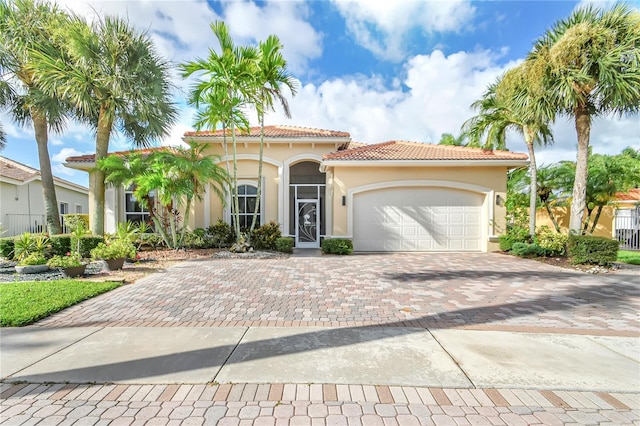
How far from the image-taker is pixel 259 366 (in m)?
3.19

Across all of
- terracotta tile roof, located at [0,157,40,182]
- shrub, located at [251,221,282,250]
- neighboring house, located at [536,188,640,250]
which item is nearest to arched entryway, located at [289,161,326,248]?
shrub, located at [251,221,282,250]

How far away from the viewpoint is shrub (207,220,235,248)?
12.7 meters

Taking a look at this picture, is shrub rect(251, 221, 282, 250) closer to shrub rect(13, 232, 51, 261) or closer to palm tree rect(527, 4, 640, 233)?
shrub rect(13, 232, 51, 261)

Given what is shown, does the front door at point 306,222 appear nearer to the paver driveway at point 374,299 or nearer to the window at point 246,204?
the window at point 246,204

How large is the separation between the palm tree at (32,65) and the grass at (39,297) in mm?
7485

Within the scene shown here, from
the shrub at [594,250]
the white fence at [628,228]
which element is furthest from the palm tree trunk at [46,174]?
the white fence at [628,228]

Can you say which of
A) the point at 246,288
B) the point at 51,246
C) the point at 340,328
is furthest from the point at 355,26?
the point at 51,246

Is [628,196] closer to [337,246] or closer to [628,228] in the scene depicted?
[628,228]

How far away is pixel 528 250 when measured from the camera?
1082cm

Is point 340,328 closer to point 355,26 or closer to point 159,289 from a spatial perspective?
point 159,289

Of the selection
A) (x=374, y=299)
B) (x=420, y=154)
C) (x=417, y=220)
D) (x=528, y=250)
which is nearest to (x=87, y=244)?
(x=374, y=299)

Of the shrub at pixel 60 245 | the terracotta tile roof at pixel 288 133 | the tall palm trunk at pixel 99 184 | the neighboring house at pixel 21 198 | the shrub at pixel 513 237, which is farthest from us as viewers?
the neighboring house at pixel 21 198

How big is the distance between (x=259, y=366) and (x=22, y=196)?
22.0 metres

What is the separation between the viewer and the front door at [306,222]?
14016 mm
